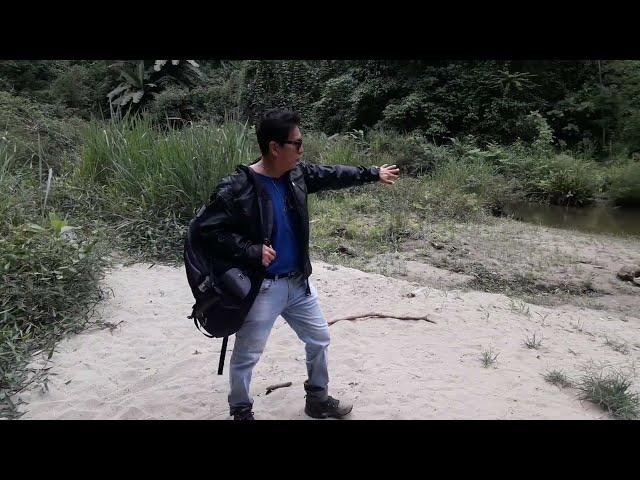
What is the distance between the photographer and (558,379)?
379cm

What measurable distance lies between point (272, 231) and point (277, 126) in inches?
20.3

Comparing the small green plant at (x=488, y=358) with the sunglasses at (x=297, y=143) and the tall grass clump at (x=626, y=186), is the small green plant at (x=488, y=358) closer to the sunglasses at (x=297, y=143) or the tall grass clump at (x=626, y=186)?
the sunglasses at (x=297, y=143)

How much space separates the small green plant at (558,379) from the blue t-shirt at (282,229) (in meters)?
2.27

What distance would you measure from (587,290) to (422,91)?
37.1 ft

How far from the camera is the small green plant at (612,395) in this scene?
335 cm

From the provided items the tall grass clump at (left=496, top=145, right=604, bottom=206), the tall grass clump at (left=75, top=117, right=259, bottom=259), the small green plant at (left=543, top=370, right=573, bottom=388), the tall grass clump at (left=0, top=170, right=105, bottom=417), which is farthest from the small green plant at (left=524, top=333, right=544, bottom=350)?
the tall grass clump at (left=496, top=145, right=604, bottom=206)

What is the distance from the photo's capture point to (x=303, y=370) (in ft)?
12.9

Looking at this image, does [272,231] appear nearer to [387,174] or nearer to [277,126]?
[277,126]

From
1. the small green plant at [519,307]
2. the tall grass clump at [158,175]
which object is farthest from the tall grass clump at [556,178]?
the tall grass clump at [158,175]

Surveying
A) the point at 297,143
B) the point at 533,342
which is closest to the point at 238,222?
the point at 297,143

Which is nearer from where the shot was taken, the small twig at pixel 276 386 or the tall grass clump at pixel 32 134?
the small twig at pixel 276 386

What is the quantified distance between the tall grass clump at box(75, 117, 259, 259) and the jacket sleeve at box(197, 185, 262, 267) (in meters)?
3.93

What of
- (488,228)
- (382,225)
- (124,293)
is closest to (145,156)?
(124,293)

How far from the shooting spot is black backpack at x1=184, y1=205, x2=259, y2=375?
2.51m
